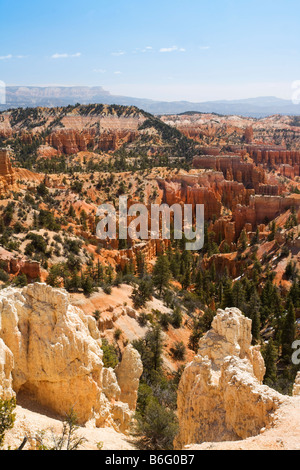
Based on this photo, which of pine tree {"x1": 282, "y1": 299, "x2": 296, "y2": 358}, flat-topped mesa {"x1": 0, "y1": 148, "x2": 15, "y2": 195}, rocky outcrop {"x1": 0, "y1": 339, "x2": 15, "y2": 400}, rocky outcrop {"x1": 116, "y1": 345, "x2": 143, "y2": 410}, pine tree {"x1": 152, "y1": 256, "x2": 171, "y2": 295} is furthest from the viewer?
flat-topped mesa {"x1": 0, "y1": 148, "x2": 15, "y2": 195}

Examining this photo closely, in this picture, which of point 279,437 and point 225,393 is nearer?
point 279,437

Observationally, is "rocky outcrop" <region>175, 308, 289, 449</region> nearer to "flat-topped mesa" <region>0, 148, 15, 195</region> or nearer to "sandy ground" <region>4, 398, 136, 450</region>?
"sandy ground" <region>4, 398, 136, 450</region>

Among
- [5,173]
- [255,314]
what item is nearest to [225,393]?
[255,314]

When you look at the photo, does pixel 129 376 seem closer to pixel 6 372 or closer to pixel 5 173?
pixel 6 372

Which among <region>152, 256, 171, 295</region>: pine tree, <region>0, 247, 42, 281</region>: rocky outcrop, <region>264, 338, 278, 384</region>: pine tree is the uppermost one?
<region>0, 247, 42, 281</region>: rocky outcrop

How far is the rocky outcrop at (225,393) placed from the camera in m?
10.2

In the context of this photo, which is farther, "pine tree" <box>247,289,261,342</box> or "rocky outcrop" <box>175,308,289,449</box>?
"pine tree" <box>247,289,261,342</box>

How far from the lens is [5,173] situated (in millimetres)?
47062

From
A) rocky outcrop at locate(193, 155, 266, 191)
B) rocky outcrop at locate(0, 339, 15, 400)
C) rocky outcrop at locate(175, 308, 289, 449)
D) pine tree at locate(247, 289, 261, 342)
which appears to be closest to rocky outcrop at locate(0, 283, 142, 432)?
rocky outcrop at locate(0, 339, 15, 400)

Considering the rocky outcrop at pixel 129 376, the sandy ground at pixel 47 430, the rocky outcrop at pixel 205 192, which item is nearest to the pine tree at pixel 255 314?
the rocky outcrop at pixel 129 376

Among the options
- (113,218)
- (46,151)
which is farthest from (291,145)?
(113,218)

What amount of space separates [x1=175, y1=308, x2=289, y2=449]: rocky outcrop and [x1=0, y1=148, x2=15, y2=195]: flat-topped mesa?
123 feet

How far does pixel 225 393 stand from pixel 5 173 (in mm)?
42802

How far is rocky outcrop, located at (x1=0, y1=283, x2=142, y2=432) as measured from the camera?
12.3 m
